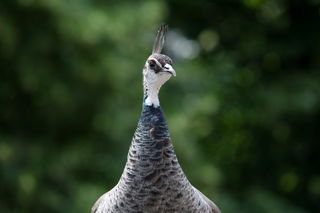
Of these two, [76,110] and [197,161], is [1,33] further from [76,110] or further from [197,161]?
[197,161]

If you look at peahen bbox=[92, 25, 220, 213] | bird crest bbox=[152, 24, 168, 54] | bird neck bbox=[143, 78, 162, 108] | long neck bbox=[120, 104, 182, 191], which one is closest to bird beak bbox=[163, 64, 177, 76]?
peahen bbox=[92, 25, 220, 213]

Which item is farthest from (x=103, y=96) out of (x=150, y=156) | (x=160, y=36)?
(x=150, y=156)

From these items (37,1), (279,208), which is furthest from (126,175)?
(279,208)

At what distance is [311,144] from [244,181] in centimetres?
118

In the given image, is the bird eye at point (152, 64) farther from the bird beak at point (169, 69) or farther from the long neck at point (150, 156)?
the long neck at point (150, 156)

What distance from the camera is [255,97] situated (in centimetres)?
1075

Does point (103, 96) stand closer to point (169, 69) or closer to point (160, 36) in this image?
point (160, 36)

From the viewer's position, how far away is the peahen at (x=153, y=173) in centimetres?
369

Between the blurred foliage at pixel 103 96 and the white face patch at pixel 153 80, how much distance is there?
3733 mm

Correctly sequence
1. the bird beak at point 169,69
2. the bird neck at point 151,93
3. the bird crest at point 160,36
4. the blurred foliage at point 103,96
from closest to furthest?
1. the bird beak at point 169,69
2. the bird neck at point 151,93
3. the bird crest at point 160,36
4. the blurred foliage at point 103,96

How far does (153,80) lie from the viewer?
150 inches

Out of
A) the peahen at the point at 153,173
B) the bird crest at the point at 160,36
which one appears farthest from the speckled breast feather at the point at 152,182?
the bird crest at the point at 160,36

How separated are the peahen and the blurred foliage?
3.79 meters

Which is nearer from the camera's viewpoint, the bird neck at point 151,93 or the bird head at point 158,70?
the bird head at point 158,70
